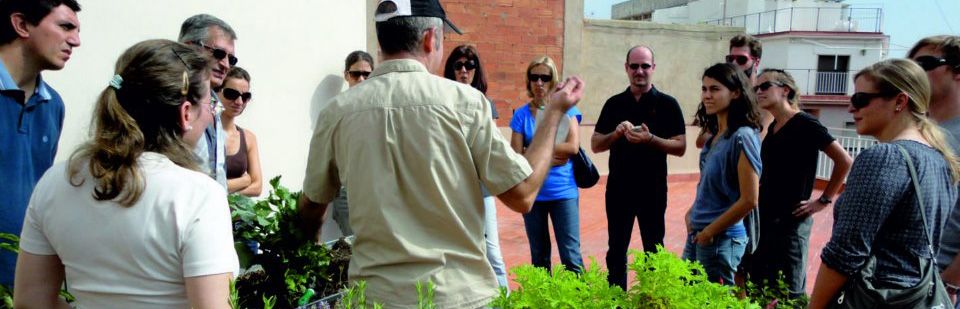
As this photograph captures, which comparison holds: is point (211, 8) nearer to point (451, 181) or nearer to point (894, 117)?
point (451, 181)

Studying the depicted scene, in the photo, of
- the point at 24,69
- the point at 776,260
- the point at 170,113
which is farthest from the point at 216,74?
the point at 776,260

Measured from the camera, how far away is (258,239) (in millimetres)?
2266

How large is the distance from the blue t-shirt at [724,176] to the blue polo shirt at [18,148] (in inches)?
124

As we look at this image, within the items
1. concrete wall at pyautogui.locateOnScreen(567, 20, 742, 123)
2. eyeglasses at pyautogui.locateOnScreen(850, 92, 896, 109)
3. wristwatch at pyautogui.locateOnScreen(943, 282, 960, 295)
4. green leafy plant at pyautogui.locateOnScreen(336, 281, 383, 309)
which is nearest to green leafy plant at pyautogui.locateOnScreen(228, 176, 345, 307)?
green leafy plant at pyautogui.locateOnScreen(336, 281, 383, 309)

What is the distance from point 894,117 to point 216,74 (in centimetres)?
271

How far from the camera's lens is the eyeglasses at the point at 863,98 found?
234 centimetres

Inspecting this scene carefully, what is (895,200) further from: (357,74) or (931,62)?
(357,74)

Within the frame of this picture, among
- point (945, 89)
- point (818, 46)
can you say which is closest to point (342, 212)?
point (945, 89)

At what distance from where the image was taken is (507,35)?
1445 centimetres

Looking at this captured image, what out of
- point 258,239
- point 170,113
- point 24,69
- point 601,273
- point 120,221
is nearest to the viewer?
point 120,221

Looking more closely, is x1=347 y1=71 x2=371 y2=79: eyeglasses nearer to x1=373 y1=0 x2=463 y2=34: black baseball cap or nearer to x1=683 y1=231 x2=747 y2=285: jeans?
x1=683 y1=231 x2=747 y2=285: jeans

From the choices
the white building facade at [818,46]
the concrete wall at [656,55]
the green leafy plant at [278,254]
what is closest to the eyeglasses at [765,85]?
the green leafy plant at [278,254]

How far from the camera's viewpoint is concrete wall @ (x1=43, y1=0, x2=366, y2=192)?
384 cm

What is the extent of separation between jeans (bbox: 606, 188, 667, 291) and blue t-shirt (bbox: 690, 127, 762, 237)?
947mm
